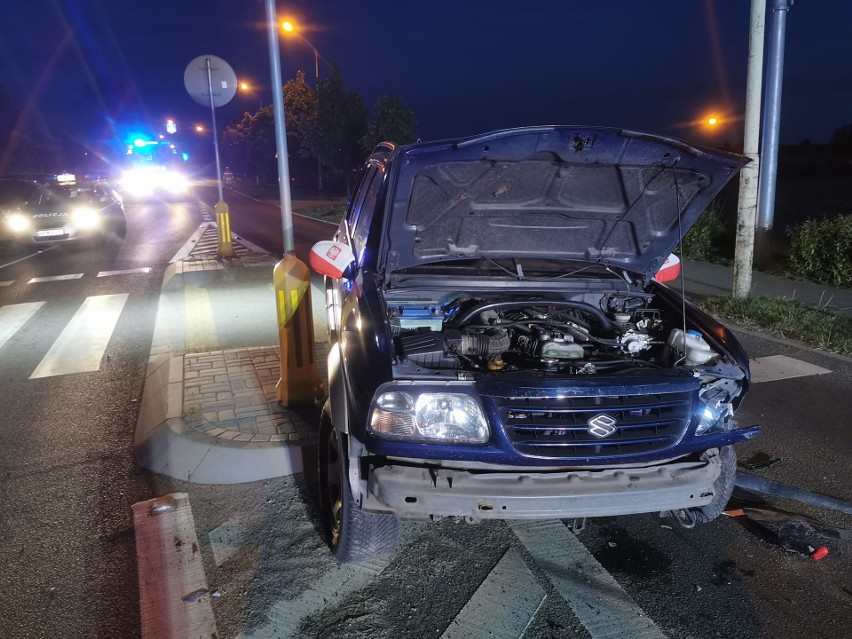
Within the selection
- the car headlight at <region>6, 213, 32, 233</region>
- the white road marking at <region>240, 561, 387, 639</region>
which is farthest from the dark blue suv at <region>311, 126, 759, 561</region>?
the car headlight at <region>6, 213, 32, 233</region>

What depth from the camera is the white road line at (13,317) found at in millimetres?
8062

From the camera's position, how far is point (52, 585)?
126 inches

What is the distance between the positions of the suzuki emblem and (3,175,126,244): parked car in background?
16.3 m

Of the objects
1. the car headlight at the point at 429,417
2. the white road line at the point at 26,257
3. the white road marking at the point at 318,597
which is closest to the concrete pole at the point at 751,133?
the car headlight at the point at 429,417

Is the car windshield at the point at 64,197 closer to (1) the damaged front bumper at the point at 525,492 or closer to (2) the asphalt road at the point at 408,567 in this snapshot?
(2) the asphalt road at the point at 408,567

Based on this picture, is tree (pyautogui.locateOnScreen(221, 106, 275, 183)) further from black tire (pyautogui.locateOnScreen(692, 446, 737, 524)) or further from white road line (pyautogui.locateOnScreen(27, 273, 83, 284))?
black tire (pyautogui.locateOnScreen(692, 446, 737, 524))

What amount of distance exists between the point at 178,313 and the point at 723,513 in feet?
23.5

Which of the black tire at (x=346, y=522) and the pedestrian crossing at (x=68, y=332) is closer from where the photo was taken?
the black tire at (x=346, y=522)

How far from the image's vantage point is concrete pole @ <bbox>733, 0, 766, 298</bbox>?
8.17 metres

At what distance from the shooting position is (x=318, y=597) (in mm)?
3080

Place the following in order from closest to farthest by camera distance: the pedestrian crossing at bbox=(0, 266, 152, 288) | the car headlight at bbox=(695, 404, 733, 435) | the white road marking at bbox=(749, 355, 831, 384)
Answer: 1. the car headlight at bbox=(695, 404, 733, 435)
2. the white road marking at bbox=(749, 355, 831, 384)
3. the pedestrian crossing at bbox=(0, 266, 152, 288)

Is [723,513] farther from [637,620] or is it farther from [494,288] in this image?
[494,288]

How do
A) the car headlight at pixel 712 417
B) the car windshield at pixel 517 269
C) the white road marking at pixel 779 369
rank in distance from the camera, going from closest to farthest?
the car headlight at pixel 712 417 < the car windshield at pixel 517 269 < the white road marking at pixel 779 369

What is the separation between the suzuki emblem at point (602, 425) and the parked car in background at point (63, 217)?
1629 centimetres
